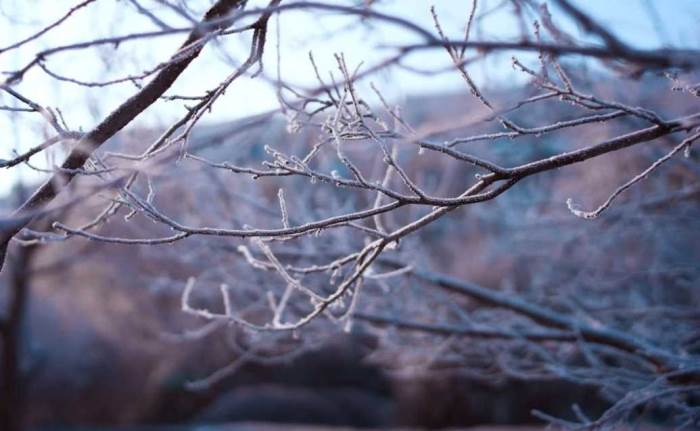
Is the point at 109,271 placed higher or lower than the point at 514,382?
higher

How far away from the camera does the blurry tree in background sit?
2.65 meters

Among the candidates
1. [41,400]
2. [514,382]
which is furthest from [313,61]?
[41,400]

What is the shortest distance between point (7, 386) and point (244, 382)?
5413 mm

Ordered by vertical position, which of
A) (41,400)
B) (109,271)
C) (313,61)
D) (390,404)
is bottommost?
(390,404)

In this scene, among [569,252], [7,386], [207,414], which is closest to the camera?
[569,252]

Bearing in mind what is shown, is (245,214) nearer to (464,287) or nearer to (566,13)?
(464,287)

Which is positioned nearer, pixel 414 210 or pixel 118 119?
pixel 118 119

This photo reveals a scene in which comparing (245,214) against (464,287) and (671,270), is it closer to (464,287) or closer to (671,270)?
(464,287)

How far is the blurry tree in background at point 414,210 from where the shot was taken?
2650 mm

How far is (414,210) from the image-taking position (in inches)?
287

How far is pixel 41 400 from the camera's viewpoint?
15016 millimetres

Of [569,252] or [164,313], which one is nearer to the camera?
[569,252]

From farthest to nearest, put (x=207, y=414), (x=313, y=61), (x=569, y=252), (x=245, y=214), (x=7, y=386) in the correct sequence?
(x=207, y=414), (x=7, y=386), (x=569, y=252), (x=245, y=214), (x=313, y=61)

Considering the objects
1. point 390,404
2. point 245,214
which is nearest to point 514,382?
point 390,404
